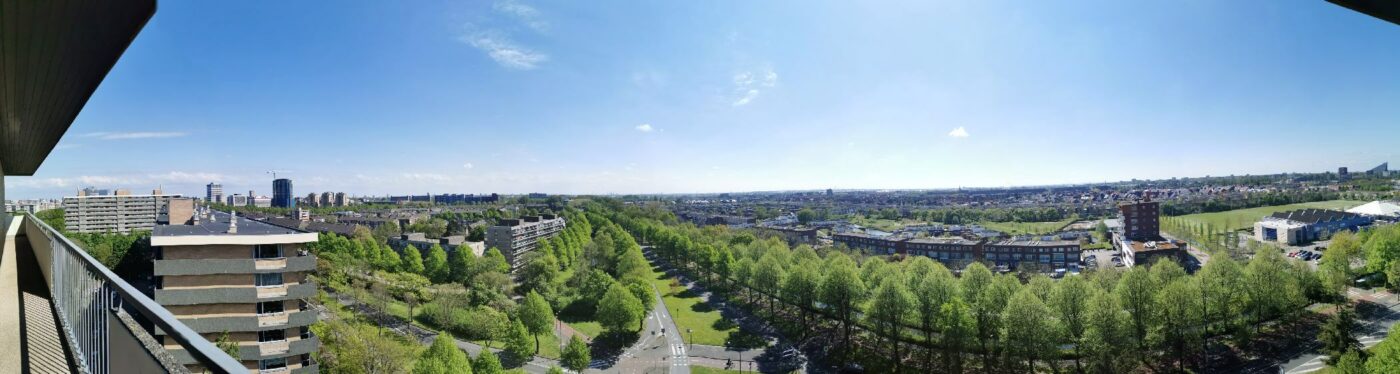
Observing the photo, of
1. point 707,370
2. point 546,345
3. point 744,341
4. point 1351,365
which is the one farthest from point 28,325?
point 1351,365

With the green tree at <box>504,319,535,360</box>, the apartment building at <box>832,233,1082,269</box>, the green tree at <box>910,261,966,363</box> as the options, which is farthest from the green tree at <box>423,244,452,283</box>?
the apartment building at <box>832,233,1082,269</box>

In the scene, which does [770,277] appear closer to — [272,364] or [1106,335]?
[1106,335]

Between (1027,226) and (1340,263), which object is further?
(1027,226)

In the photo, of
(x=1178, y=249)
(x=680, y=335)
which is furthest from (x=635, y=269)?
(x=1178, y=249)

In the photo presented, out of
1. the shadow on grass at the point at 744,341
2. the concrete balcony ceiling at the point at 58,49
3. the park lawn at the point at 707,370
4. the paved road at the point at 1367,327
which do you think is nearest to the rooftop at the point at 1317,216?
the paved road at the point at 1367,327

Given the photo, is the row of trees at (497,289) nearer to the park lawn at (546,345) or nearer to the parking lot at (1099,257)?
the park lawn at (546,345)

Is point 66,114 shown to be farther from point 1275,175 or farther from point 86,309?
point 1275,175

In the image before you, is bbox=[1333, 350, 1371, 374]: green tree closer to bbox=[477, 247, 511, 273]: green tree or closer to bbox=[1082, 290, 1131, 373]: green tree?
bbox=[1082, 290, 1131, 373]: green tree
